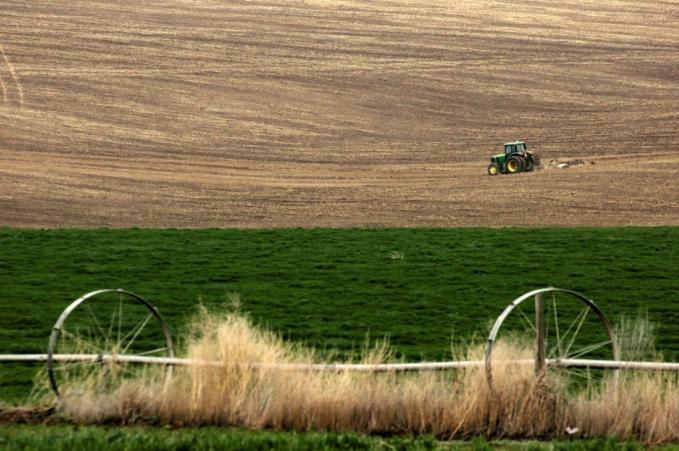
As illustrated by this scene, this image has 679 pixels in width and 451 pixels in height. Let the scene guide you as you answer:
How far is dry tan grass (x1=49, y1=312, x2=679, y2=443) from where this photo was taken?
30.8ft

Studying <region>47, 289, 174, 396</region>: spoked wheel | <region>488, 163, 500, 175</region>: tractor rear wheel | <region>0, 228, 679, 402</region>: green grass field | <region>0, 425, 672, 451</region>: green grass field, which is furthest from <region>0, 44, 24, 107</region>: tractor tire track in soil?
<region>0, 425, 672, 451</region>: green grass field

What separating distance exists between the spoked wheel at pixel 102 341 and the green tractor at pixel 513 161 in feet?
74.0

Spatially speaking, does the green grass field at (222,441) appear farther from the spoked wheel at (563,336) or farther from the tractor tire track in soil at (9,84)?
the tractor tire track in soil at (9,84)

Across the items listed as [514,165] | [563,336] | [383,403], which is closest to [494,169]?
[514,165]

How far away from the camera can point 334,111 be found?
158 ft

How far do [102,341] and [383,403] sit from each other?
6.34 m

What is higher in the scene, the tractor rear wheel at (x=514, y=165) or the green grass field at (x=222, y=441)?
the tractor rear wheel at (x=514, y=165)

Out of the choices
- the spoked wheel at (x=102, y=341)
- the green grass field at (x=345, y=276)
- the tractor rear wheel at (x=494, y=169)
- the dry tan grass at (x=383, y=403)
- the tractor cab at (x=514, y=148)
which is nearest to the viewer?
the dry tan grass at (x=383, y=403)

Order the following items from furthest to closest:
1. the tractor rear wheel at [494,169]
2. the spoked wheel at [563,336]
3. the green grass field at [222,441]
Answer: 1. the tractor rear wheel at [494,169]
2. the spoked wheel at [563,336]
3. the green grass field at [222,441]

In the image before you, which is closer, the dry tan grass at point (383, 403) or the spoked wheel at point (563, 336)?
the dry tan grass at point (383, 403)

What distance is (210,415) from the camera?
9602 mm

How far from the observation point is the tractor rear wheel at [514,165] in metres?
39.0

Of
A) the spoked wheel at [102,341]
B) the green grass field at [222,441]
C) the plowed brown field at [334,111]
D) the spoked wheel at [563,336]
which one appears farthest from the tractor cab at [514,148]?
the green grass field at [222,441]

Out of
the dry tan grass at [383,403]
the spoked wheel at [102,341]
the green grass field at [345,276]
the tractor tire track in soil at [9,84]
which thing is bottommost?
the dry tan grass at [383,403]
